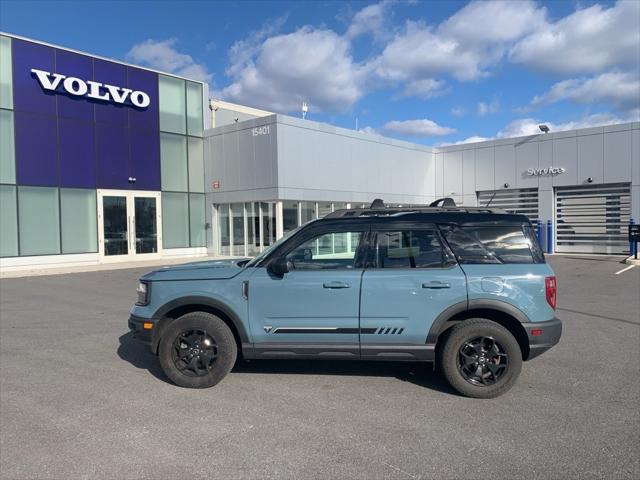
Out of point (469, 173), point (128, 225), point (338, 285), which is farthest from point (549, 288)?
point (469, 173)

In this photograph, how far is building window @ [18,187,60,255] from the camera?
18.7 metres

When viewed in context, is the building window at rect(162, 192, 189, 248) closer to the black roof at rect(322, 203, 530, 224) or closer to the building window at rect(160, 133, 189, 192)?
the building window at rect(160, 133, 189, 192)

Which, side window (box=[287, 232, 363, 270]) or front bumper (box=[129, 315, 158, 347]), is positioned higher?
→ side window (box=[287, 232, 363, 270])

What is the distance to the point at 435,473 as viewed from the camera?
11.6 ft

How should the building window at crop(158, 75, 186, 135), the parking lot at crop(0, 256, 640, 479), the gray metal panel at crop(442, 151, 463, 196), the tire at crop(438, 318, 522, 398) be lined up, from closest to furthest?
the parking lot at crop(0, 256, 640, 479), the tire at crop(438, 318, 522, 398), the building window at crop(158, 75, 186, 135), the gray metal panel at crop(442, 151, 463, 196)

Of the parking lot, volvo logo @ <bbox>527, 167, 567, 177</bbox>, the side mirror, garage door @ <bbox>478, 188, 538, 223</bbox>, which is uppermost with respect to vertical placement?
volvo logo @ <bbox>527, 167, 567, 177</bbox>

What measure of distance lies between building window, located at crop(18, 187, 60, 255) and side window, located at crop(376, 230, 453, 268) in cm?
1759

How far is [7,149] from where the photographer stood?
18.3 m

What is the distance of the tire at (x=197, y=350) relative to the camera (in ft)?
17.3

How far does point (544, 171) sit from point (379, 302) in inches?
881

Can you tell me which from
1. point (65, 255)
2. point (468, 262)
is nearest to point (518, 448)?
point (468, 262)

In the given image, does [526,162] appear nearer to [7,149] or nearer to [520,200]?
[520,200]

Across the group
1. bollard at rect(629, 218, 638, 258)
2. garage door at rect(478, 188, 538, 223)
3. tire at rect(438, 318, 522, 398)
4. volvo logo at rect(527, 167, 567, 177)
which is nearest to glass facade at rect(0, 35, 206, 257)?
garage door at rect(478, 188, 538, 223)

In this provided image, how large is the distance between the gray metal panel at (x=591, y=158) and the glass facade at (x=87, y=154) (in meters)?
17.5
